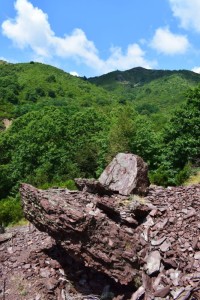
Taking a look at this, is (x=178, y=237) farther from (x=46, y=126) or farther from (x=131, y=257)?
(x=46, y=126)

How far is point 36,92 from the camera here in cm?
11538

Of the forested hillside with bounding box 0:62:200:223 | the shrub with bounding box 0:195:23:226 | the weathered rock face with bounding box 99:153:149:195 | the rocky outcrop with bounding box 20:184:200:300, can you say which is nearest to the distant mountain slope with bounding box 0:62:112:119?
the forested hillside with bounding box 0:62:200:223

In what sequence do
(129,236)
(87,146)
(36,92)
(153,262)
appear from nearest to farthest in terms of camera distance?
(153,262) → (129,236) → (87,146) → (36,92)

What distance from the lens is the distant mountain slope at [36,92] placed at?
332ft

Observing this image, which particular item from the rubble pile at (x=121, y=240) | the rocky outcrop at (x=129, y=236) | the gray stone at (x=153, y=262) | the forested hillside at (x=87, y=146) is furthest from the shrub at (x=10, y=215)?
the gray stone at (x=153, y=262)

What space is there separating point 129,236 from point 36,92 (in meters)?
106

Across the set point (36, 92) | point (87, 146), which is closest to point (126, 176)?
point (87, 146)

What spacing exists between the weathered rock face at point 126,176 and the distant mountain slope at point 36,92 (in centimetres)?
7718

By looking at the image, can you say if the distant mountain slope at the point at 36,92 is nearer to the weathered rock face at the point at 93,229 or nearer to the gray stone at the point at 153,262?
the weathered rock face at the point at 93,229

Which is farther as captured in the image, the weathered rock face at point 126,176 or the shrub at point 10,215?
the shrub at point 10,215

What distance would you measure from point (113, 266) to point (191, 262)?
2.90m

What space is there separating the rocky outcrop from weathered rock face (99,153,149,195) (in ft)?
4.27

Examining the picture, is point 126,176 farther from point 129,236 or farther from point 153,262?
point 153,262

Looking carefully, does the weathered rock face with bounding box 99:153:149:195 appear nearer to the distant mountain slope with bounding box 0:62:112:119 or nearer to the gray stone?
the gray stone
